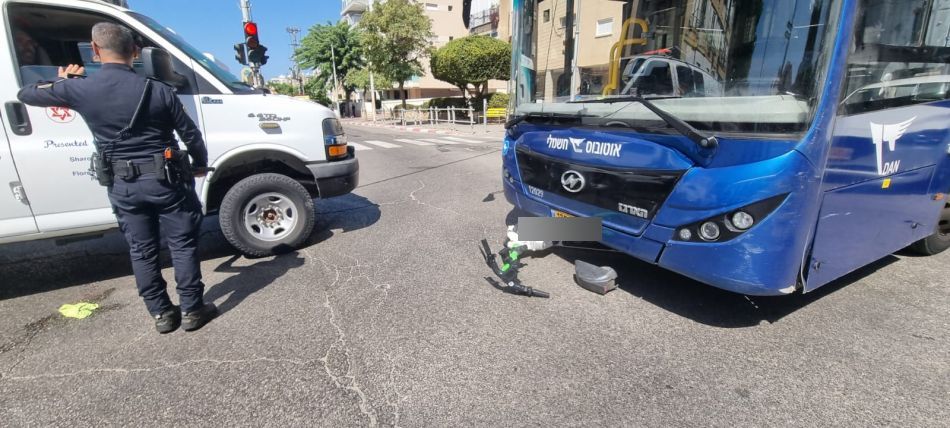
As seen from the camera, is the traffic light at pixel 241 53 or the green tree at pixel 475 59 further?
the green tree at pixel 475 59

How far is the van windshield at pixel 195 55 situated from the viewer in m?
3.84

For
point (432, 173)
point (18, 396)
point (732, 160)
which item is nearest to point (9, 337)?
point (18, 396)

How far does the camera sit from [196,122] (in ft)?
12.4

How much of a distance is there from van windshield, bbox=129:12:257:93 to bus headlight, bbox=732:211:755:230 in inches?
162

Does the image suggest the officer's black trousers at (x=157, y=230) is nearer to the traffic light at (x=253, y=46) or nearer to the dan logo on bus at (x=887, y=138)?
the dan logo on bus at (x=887, y=138)

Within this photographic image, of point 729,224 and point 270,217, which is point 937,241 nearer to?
point 729,224

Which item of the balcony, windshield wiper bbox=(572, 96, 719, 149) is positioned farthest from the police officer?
the balcony

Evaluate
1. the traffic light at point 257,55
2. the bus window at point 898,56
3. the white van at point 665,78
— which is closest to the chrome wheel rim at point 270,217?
the white van at point 665,78

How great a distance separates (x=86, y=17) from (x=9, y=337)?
8.34 feet

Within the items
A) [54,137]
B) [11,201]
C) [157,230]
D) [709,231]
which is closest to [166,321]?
[157,230]

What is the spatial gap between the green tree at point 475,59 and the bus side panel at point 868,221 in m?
22.9

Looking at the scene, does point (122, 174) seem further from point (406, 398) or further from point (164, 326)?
point (406, 398)

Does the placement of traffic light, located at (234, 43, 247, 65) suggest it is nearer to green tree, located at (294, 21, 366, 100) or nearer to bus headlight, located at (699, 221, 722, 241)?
bus headlight, located at (699, 221, 722, 241)

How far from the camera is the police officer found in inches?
102
